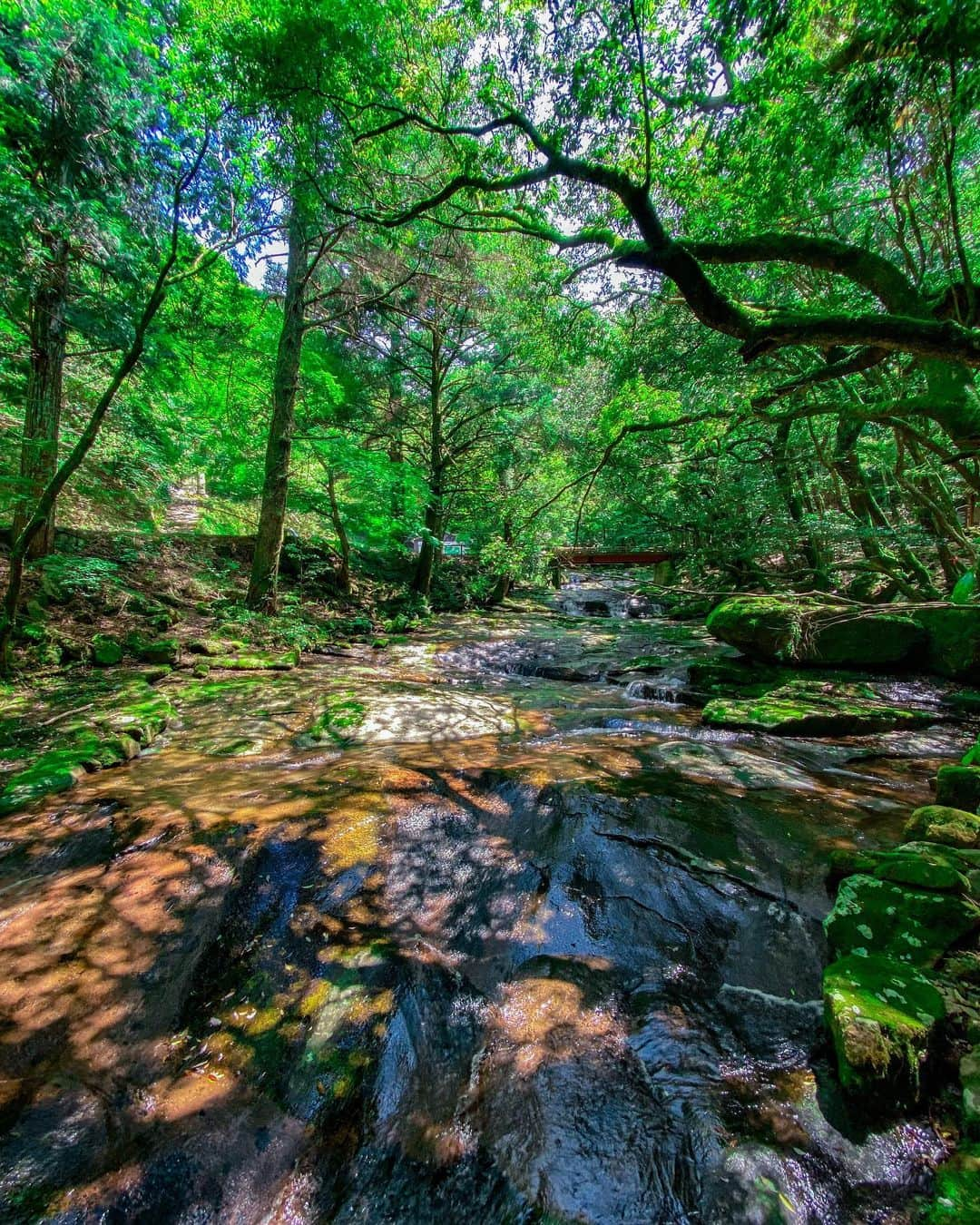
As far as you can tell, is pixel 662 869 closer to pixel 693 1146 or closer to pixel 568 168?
pixel 693 1146

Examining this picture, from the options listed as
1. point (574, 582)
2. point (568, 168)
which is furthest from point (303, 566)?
point (574, 582)

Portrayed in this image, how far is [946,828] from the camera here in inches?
109

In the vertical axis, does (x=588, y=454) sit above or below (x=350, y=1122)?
above

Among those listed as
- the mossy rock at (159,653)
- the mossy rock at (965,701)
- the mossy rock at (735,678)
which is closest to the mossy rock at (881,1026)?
the mossy rock at (735,678)

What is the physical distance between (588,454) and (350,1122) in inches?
397

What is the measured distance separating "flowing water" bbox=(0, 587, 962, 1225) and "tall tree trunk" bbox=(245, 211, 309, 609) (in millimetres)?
5240

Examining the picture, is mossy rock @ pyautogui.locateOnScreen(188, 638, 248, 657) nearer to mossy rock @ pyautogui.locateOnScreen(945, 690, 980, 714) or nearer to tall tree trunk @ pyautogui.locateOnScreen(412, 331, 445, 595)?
tall tree trunk @ pyautogui.locateOnScreen(412, 331, 445, 595)

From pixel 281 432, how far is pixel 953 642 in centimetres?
1118

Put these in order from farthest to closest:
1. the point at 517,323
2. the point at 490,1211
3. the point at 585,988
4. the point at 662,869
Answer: the point at 517,323
the point at 662,869
the point at 585,988
the point at 490,1211

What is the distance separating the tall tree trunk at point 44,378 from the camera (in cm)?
555

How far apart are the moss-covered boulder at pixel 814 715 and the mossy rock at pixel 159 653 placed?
703 cm

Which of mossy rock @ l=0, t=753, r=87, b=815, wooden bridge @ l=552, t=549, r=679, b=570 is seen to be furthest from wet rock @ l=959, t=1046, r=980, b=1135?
wooden bridge @ l=552, t=549, r=679, b=570

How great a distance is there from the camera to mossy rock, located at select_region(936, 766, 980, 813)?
10.5 feet

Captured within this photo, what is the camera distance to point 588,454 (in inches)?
391
